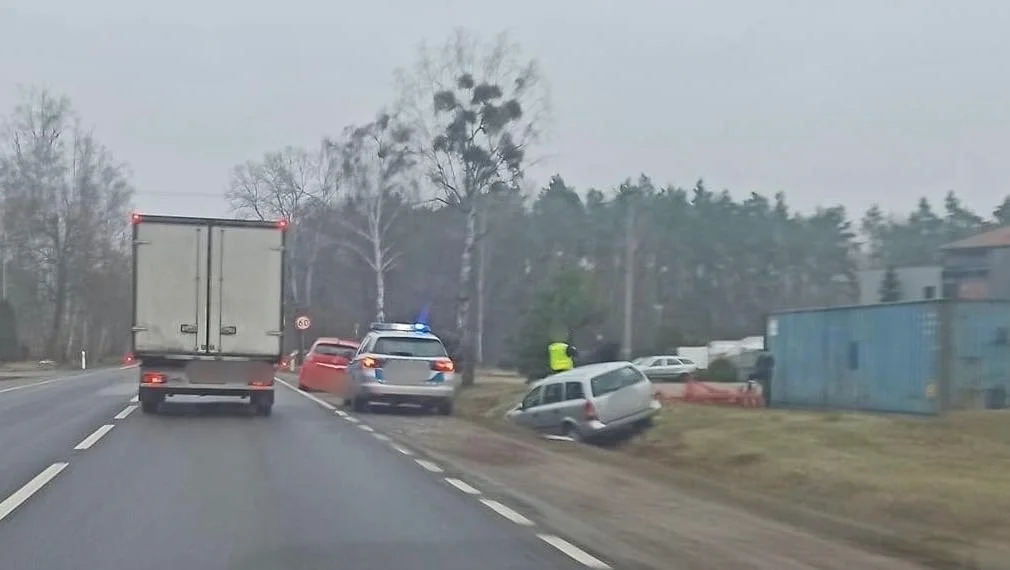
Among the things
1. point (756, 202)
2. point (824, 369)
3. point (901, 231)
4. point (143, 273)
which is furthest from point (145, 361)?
point (756, 202)

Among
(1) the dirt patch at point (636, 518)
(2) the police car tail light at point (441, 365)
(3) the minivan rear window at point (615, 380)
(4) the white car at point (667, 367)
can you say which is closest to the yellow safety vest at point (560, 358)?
(2) the police car tail light at point (441, 365)

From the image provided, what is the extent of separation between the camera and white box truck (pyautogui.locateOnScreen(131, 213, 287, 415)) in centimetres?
2206

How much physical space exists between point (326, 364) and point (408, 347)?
11303 mm

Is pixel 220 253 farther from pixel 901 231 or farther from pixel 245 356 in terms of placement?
pixel 901 231

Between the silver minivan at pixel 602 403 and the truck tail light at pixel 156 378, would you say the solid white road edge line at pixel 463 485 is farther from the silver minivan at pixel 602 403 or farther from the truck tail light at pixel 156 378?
the truck tail light at pixel 156 378

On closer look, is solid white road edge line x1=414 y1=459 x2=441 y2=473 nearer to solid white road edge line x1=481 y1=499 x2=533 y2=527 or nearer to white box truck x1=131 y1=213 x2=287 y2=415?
solid white road edge line x1=481 y1=499 x2=533 y2=527

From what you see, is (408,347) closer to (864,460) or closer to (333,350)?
(864,460)

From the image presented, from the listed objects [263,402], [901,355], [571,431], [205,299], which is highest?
[205,299]

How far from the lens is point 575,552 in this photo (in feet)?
32.0

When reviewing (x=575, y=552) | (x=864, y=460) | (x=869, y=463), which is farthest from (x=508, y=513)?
(x=864, y=460)

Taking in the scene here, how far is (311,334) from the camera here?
7244 cm

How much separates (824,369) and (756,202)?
5793 cm

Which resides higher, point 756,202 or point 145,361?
point 756,202

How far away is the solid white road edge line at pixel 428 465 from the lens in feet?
50.7
